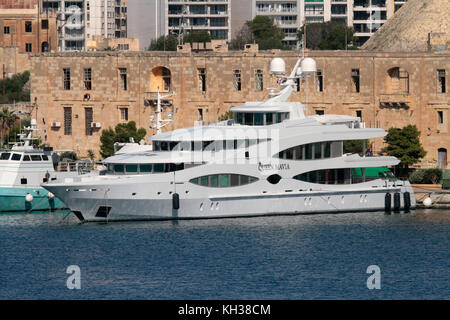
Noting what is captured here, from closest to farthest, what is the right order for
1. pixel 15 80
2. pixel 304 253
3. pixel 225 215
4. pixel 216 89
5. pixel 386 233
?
1. pixel 304 253
2. pixel 386 233
3. pixel 225 215
4. pixel 216 89
5. pixel 15 80

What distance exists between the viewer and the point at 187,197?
6575 centimetres

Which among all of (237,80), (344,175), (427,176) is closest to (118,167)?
(344,175)

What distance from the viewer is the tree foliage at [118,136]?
85.6m

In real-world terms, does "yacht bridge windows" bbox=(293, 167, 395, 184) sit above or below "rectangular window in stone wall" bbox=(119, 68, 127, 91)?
below

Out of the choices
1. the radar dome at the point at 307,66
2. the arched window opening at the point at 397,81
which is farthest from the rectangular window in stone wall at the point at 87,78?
the radar dome at the point at 307,66

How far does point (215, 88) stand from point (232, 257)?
1388 inches

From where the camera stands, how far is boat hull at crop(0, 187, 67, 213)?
71312 millimetres

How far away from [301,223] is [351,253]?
8265mm

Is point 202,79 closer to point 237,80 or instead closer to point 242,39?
point 237,80

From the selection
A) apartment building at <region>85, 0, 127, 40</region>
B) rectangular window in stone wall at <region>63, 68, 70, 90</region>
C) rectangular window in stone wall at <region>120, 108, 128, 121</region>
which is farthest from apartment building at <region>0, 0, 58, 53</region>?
rectangular window in stone wall at <region>120, 108, 128, 121</region>

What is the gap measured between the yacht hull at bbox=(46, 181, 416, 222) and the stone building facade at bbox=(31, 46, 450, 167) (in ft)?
54.4

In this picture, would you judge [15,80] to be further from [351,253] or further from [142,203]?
[351,253]

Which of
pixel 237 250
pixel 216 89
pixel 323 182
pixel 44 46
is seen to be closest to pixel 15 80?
pixel 44 46

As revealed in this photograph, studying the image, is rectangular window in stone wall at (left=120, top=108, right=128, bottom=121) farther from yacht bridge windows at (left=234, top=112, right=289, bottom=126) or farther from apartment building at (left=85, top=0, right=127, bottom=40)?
apartment building at (left=85, top=0, right=127, bottom=40)
